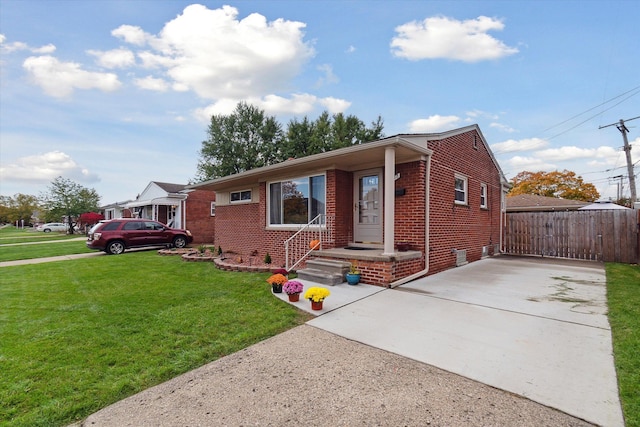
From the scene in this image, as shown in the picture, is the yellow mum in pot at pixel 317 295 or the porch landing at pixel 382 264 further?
the porch landing at pixel 382 264

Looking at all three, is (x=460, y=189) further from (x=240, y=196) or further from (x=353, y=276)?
(x=240, y=196)

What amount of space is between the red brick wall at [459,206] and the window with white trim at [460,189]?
0.16m

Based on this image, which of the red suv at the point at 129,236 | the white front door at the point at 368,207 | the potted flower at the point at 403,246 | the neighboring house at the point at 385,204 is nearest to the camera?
the neighboring house at the point at 385,204

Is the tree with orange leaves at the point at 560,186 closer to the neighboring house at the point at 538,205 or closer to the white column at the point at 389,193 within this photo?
the neighboring house at the point at 538,205

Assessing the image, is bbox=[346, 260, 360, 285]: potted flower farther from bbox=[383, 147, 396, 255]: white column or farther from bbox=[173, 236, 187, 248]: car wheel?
bbox=[173, 236, 187, 248]: car wheel

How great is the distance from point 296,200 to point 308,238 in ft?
4.50

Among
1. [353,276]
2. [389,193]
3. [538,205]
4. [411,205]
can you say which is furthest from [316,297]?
[538,205]

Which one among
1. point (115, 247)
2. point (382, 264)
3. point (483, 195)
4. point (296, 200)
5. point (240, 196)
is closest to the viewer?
point (382, 264)

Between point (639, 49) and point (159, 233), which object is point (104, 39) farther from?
point (639, 49)

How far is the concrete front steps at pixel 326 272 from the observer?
6328 mm

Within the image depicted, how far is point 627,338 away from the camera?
137 inches

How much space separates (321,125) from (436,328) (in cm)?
2575

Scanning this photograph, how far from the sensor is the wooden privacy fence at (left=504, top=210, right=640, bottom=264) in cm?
1001

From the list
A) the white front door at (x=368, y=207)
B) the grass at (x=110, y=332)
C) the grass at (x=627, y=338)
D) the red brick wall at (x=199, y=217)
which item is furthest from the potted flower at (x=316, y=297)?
the red brick wall at (x=199, y=217)
